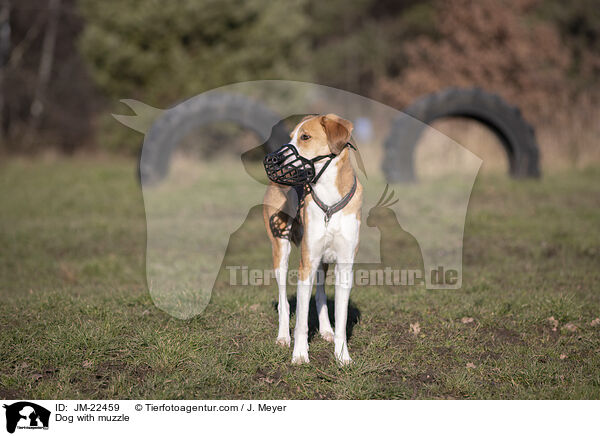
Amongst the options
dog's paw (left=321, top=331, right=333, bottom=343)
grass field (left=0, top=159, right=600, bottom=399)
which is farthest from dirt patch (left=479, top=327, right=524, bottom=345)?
dog's paw (left=321, top=331, right=333, bottom=343)

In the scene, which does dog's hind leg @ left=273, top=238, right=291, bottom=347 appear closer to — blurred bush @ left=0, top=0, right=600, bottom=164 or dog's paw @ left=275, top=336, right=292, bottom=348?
dog's paw @ left=275, top=336, right=292, bottom=348

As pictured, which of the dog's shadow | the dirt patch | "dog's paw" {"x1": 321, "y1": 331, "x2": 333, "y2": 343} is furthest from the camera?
the dog's shadow

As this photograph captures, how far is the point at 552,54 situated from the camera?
2633 cm

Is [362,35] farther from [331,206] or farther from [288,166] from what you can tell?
[288,166]

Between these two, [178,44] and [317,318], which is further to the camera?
[178,44]

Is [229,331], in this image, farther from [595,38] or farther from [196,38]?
[595,38]

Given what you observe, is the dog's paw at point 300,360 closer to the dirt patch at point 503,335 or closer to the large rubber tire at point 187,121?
the dirt patch at point 503,335

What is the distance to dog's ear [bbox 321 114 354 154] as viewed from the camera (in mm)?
4312

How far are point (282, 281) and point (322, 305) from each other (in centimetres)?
52

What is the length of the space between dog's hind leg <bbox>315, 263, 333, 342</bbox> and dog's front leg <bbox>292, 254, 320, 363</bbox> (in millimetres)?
528

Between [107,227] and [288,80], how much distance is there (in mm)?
15477
